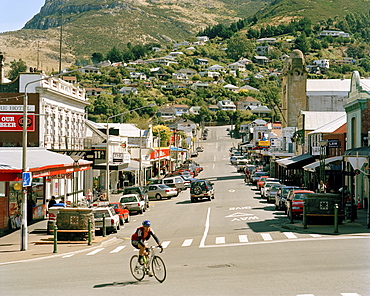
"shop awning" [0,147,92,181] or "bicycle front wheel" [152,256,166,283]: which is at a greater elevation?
"shop awning" [0,147,92,181]

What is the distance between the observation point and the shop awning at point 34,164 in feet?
85.5

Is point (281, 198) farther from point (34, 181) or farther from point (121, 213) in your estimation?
point (34, 181)

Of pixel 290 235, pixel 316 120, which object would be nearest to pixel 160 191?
pixel 316 120

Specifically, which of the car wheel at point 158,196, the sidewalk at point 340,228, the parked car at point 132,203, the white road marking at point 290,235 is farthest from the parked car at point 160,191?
the white road marking at point 290,235

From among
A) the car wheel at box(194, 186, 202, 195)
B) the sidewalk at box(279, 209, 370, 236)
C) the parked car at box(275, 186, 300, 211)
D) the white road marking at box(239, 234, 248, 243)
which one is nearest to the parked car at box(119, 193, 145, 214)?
the car wheel at box(194, 186, 202, 195)

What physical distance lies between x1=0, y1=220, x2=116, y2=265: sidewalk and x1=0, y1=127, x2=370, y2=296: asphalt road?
903 mm

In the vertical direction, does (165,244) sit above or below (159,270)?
below

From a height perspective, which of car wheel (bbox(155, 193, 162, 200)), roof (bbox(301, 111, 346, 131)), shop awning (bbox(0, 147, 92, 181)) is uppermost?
roof (bbox(301, 111, 346, 131))

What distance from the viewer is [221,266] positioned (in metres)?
17.4

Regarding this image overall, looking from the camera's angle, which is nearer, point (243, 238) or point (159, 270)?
point (159, 270)

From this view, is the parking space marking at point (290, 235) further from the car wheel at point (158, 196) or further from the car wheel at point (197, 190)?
the car wheel at point (158, 196)

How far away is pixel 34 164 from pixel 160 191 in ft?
82.7

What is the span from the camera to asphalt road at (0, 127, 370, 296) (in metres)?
13.9

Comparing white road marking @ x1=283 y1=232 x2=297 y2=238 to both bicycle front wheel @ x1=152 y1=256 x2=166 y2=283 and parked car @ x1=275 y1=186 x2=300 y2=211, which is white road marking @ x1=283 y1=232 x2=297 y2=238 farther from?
parked car @ x1=275 y1=186 x2=300 y2=211
